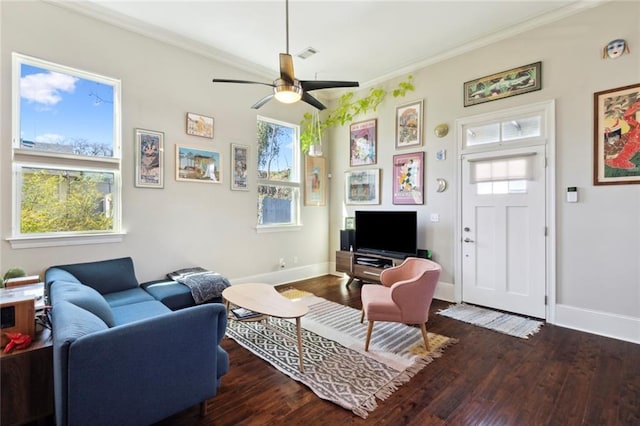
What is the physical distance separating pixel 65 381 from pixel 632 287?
15.0 ft

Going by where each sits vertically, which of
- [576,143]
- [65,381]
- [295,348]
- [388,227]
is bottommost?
[295,348]

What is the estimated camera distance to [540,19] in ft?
11.4

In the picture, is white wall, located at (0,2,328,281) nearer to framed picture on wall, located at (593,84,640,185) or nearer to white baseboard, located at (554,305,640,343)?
white baseboard, located at (554,305,640,343)

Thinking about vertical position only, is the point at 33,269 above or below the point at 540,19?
below

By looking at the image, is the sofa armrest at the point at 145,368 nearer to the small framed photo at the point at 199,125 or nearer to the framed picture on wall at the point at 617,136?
the small framed photo at the point at 199,125

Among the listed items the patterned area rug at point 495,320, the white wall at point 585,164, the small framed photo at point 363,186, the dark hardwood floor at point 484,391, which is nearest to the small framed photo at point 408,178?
the small framed photo at point 363,186

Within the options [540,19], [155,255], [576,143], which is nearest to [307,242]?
[155,255]

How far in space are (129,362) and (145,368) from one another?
0.32 feet

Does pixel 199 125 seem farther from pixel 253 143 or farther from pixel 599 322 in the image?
pixel 599 322

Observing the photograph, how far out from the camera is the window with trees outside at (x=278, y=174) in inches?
195

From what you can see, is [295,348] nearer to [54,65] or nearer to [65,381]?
[65,381]

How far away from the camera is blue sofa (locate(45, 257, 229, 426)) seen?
4.46 feet

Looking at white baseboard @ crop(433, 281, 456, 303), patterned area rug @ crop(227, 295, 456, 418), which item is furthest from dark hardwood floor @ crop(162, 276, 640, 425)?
white baseboard @ crop(433, 281, 456, 303)

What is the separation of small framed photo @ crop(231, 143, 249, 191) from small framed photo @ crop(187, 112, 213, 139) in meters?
0.40
